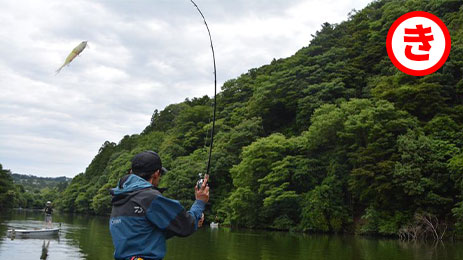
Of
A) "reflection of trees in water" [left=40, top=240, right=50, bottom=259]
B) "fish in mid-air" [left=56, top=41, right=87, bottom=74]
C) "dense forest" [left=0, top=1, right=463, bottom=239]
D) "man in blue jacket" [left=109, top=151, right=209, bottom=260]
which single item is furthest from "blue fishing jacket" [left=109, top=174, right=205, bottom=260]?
"dense forest" [left=0, top=1, right=463, bottom=239]

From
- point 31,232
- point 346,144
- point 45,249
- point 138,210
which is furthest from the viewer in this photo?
point 346,144

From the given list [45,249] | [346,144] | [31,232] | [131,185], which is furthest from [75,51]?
[346,144]

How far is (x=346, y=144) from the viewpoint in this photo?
33.2 metres

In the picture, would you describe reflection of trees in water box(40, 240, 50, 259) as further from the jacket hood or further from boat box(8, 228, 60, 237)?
the jacket hood

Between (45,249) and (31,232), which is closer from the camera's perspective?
(45,249)

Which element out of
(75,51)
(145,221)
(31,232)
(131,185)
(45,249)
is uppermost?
(75,51)

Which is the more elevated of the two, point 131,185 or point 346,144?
point 346,144

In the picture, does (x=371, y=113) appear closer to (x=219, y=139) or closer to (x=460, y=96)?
(x=460, y=96)

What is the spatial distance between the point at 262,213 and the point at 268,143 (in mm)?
6213

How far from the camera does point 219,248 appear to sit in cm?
1964

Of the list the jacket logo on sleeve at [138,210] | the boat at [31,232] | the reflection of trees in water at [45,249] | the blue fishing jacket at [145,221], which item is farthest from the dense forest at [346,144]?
the jacket logo on sleeve at [138,210]

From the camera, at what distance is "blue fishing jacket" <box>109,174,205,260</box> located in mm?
2584

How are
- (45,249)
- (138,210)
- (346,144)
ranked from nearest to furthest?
(138,210) < (45,249) < (346,144)

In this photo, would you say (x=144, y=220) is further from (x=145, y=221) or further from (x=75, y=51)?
(x=75, y=51)
